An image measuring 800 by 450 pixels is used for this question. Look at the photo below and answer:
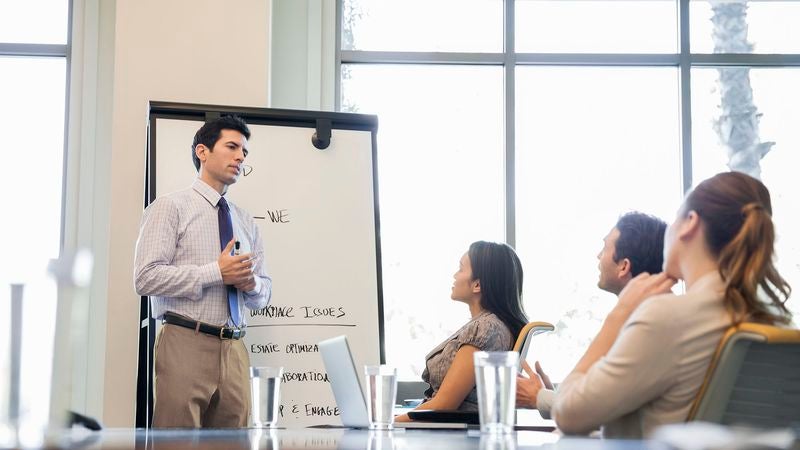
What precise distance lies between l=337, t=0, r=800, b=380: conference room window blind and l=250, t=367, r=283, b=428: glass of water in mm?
2873

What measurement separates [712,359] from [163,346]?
2.10 m

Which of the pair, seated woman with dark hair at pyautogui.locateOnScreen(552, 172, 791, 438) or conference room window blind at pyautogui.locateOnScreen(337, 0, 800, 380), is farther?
conference room window blind at pyautogui.locateOnScreen(337, 0, 800, 380)

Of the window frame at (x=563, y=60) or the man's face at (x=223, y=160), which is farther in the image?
the window frame at (x=563, y=60)

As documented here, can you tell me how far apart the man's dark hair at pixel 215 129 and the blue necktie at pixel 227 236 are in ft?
0.77

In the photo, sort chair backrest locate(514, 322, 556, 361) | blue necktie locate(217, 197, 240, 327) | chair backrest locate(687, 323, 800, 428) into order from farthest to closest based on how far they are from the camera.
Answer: blue necktie locate(217, 197, 240, 327), chair backrest locate(514, 322, 556, 361), chair backrest locate(687, 323, 800, 428)

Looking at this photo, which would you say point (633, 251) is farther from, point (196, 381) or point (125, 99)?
point (125, 99)

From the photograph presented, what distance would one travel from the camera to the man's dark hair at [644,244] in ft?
8.91

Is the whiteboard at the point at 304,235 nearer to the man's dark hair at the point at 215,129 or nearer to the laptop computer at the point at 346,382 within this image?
the man's dark hair at the point at 215,129

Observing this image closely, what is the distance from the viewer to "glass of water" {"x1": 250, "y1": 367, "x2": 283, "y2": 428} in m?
1.92

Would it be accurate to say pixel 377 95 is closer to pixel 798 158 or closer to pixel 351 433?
pixel 798 158

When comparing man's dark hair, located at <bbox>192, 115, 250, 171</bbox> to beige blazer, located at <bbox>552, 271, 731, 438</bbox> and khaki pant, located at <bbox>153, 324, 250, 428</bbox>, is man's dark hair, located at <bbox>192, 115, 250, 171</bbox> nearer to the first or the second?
khaki pant, located at <bbox>153, 324, 250, 428</bbox>

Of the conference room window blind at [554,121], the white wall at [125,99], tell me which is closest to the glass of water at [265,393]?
the white wall at [125,99]

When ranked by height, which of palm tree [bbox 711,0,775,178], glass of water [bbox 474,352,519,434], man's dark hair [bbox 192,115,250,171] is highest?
palm tree [bbox 711,0,775,178]

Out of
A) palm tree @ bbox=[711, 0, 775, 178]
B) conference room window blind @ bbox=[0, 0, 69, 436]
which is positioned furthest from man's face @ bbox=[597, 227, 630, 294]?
conference room window blind @ bbox=[0, 0, 69, 436]
